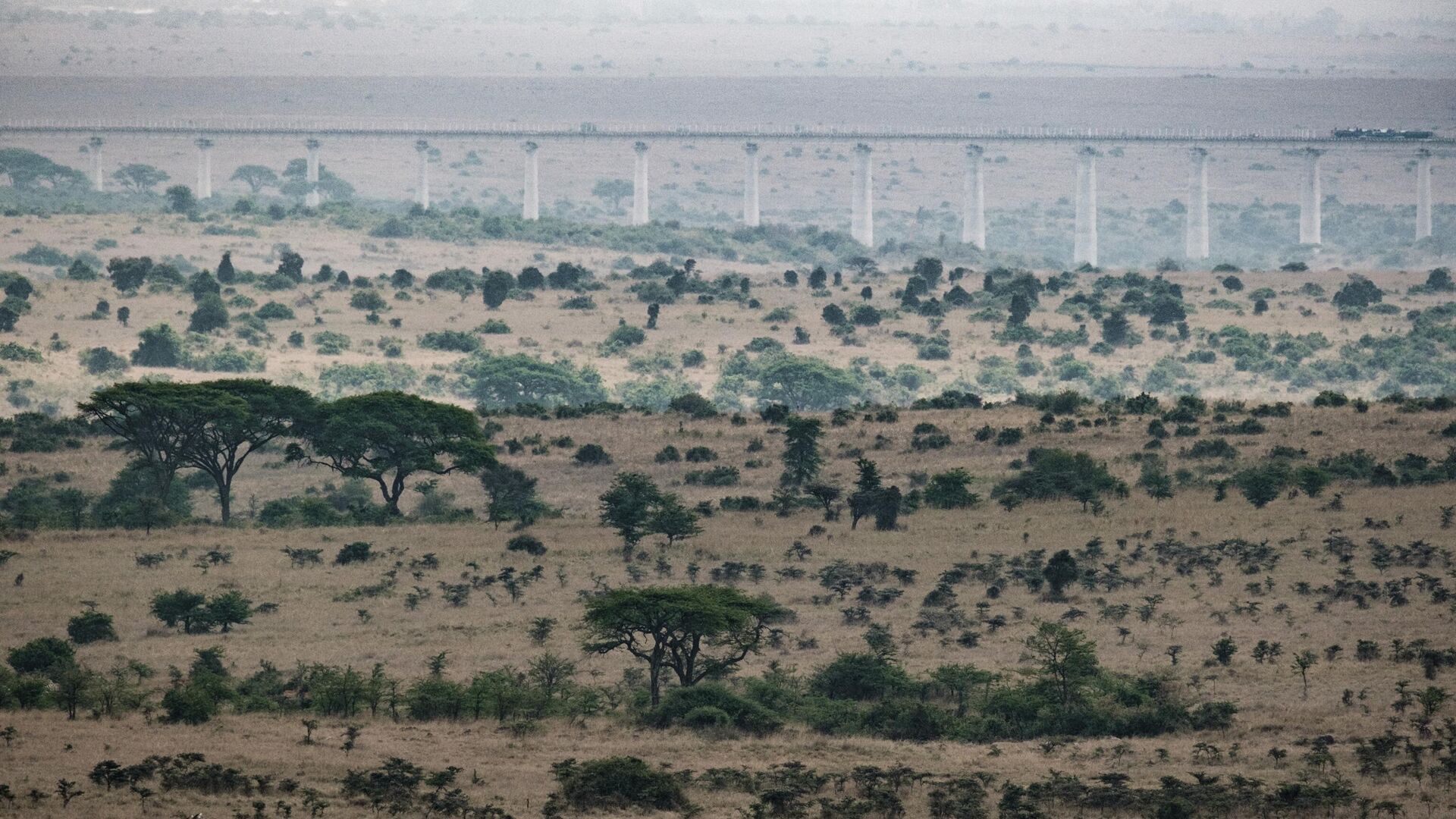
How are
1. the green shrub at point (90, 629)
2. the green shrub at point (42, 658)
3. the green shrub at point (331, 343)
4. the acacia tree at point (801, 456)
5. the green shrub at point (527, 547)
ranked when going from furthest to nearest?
the green shrub at point (331, 343) → the acacia tree at point (801, 456) → the green shrub at point (527, 547) → the green shrub at point (90, 629) → the green shrub at point (42, 658)

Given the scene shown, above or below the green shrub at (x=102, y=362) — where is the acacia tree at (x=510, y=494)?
below

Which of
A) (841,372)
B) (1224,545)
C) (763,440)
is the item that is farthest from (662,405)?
(1224,545)

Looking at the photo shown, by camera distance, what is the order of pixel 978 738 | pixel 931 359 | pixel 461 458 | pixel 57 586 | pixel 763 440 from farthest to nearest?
pixel 931 359, pixel 763 440, pixel 461 458, pixel 57 586, pixel 978 738

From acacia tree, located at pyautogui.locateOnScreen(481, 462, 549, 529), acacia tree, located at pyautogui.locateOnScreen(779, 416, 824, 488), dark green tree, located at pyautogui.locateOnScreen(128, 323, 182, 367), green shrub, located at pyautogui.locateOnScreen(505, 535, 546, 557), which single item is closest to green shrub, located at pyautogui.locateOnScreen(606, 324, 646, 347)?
dark green tree, located at pyautogui.locateOnScreen(128, 323, 182, 367)

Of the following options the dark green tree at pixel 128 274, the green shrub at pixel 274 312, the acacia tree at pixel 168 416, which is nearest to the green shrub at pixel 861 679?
the acacia tree at pixel 168 416

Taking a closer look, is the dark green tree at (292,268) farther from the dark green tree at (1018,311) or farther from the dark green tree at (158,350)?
the dark green tree at (1018,311)

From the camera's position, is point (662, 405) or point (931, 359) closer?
point (662, 405)

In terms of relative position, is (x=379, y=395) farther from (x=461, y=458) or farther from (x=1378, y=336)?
(x=1378, y=336)
